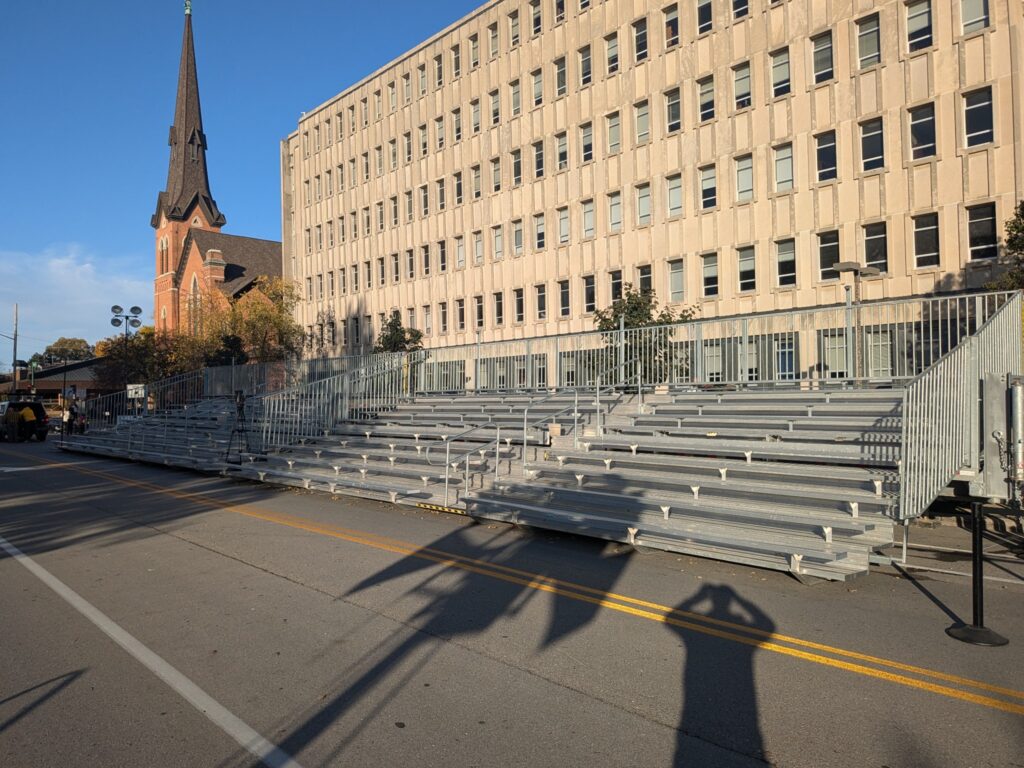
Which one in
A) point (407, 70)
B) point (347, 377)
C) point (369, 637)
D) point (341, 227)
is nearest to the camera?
point (369, 637)

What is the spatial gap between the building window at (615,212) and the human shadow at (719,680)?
29.9 m

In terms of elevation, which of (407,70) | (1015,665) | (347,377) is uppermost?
(407,70)

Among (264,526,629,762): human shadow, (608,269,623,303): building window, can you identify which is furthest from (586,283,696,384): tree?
(608,269,623,303): building window

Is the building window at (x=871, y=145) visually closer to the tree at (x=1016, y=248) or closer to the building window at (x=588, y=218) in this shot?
the tree at (x=1016, y=248)

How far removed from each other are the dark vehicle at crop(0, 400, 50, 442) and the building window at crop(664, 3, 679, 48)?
1502 inches

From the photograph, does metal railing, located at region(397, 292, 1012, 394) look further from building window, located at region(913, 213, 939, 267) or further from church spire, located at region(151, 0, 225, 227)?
church spire, located at region(151, 0, 225, 227)

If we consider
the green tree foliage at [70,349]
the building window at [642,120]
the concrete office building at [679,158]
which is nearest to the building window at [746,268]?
the concrete office building at [679,158]

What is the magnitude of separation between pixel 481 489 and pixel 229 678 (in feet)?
25.8

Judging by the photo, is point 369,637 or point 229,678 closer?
point 229,678

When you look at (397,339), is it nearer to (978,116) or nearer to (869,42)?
(869,42)

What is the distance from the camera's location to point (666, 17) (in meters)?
34.0

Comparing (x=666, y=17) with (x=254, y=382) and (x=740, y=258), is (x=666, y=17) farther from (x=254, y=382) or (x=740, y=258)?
(x=254, y=382)

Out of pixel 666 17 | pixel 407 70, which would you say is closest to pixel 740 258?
pixel 666 17

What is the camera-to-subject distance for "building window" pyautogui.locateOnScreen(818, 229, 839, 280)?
95.8 feet
